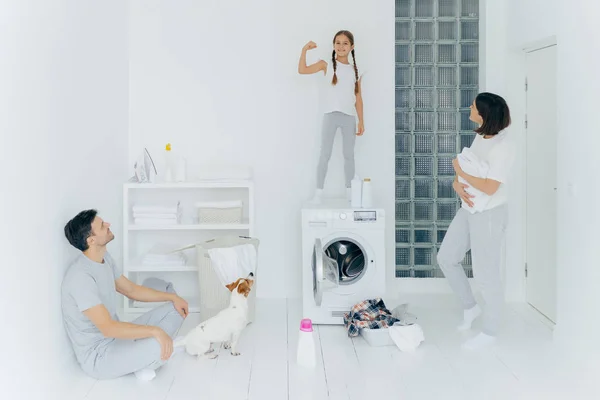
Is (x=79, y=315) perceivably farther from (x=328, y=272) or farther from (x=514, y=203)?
(x=514, y=203)

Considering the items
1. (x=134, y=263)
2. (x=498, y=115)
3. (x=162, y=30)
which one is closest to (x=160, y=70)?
(x=162, y=30)

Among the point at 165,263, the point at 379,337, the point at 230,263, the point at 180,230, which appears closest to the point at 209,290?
the point at 230,263

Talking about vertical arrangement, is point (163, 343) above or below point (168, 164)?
below

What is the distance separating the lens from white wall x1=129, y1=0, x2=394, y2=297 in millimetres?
4969

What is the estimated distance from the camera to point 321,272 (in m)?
3.88

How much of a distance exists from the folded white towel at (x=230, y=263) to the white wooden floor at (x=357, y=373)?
0.37m

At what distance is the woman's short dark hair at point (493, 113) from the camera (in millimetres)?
3650

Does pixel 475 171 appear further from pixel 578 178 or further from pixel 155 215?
pixel 155 215

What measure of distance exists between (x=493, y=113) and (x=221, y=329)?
182 cm

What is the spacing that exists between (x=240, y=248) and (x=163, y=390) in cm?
112

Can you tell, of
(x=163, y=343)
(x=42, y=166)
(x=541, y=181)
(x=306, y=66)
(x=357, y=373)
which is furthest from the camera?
(x=306, y=66)

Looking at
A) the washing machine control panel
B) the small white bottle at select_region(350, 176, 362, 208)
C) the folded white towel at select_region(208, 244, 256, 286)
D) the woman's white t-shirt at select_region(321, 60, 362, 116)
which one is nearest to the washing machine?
the washing machine control panel

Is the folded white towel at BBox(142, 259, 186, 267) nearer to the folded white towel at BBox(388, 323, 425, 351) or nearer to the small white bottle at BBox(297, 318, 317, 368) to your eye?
the small white bottle at BBox(297, 318, 317, 368)

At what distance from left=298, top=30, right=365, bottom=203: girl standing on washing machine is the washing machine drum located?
0.46 meters
